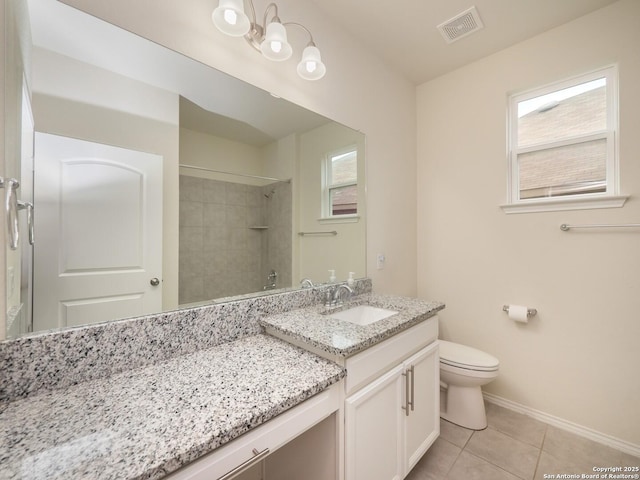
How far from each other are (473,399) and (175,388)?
1860mm

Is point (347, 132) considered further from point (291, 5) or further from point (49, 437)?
point (49, 437)

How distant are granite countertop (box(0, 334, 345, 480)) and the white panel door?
0.81 ft

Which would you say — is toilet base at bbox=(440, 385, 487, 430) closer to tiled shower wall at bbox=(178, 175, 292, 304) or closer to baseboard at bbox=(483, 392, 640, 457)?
baseboard at bbox=(483, 392, 640, 457)

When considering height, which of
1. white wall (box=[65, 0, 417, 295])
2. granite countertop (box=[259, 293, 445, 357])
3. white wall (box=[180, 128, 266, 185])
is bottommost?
granite countertop (box=[259, 293, 445, 357])

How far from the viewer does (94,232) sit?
90 cm

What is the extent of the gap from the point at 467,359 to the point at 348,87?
198 cm

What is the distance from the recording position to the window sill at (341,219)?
1.69m

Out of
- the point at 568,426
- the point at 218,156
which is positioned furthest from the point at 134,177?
the point at 568,426

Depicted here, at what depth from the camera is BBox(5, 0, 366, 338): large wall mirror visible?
2.62ft

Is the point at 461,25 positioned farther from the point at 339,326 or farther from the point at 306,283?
the point at 339,326

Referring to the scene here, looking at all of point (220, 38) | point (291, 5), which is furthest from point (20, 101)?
point (291, 5)

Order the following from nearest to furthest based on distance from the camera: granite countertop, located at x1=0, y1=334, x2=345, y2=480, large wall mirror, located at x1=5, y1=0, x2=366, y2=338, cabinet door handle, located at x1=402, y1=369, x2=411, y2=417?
1. granite countertop, located at x1=0, y1=334, x2=345, y2=480
2. large wall mirror, located at x1=5, y1=0, x2=366, y2=338
3. cabinet door handle, located at x1=402, y1=369, x2=411, y2=417

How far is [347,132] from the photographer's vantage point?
176 centimetres

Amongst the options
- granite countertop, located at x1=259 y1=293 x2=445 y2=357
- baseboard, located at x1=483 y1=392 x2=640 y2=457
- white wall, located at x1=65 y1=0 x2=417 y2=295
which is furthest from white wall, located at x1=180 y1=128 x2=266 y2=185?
baseboard, located at x1=483 y1=392 x2=640 y2=457
